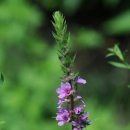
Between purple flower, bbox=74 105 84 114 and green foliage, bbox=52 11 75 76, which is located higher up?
green foliage, bbox=52 11 75 76

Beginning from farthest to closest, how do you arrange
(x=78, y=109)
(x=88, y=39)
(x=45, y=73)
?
(x=88, y=39)
(x=45, y=73)
(x=78, y=109)

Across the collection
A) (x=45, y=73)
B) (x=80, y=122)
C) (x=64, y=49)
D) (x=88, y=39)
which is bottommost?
(x=80, y=122)

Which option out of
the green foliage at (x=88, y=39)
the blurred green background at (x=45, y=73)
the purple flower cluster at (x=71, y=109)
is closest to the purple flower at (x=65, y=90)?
the purple flower cluster at (x=71, y=109)

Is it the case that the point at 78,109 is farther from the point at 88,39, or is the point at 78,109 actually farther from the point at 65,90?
the point at 88,39

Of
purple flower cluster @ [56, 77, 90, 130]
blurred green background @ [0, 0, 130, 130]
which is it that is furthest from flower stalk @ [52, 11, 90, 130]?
blurred green background @ [0, 0, 130, 130]

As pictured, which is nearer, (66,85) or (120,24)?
(66,85)

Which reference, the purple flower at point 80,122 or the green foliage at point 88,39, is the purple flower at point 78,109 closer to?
the purple flower at point 80,122

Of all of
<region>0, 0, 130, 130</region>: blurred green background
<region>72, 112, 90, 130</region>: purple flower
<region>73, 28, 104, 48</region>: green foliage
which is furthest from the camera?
<region>73, 28, 104, 48</region>: green foliage

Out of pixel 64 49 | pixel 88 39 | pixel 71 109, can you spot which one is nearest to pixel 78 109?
pixel 71 109

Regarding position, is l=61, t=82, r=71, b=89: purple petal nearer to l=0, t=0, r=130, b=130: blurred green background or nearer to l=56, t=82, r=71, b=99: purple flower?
l=56, t=82, r=71, b=99: purple flower

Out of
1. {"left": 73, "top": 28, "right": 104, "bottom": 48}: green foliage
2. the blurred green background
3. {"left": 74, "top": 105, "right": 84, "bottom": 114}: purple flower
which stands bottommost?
{"left": 74, "top": 105, "right": 84, "bottom": 114}: purple flower
